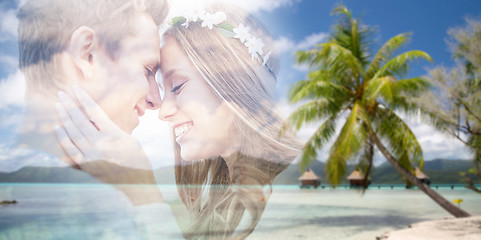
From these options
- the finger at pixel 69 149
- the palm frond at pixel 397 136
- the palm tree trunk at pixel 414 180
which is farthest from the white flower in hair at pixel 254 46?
the palm tree trunk at pixel 414 180

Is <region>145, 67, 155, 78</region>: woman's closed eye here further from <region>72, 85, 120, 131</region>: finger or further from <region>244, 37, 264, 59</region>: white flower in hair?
<region>244, 37, 264, 59</region>: white flower in hair

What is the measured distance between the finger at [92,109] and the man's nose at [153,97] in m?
0.10

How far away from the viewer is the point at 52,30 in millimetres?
601

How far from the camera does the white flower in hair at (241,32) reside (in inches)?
→ 33.2

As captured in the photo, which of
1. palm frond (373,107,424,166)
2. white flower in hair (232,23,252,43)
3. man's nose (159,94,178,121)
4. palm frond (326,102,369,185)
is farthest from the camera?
palm frond (373,107,424,166)

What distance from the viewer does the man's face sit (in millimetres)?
618

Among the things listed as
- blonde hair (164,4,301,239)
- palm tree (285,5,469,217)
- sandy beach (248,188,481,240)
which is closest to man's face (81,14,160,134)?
blonde hair (164,4,301,239)

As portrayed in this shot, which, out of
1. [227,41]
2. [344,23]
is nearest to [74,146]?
[227,41]

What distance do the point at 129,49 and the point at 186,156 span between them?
31 cm

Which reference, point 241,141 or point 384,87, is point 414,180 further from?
point 241,141

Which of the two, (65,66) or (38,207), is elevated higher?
(65,66)

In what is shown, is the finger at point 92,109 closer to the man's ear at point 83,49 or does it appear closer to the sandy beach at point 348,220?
the man's ear at point 83,49

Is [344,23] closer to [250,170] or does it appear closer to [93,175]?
[250,170]

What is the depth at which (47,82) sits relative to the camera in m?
0.59
